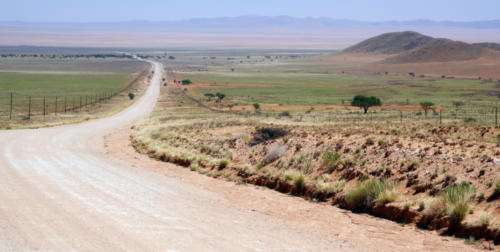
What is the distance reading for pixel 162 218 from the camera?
11875mm

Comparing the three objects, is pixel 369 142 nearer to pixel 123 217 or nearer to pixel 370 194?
pixel 370 194

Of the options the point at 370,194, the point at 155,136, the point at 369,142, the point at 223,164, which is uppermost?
the point at 369,142

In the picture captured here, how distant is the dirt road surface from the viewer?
10.1 m

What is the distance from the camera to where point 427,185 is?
43.2ft

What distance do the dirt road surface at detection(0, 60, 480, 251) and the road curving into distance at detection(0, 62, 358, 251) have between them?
0.7 inches

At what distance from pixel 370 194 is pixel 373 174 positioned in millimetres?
1538

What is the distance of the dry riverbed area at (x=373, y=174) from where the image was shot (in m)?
11.5

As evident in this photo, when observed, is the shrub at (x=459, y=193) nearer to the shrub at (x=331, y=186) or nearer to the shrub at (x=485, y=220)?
the shrub at (x=485, y=220)

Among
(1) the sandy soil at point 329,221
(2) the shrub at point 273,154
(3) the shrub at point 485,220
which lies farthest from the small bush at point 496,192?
(2) the shrub at point 273,154

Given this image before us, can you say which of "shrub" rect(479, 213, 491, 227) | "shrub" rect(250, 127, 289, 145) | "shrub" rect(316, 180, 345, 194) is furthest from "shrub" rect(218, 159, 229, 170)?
"shrub" rect(479, 213, 491, 227)

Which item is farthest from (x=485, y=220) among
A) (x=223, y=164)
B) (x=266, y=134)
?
(x=266, y=134)

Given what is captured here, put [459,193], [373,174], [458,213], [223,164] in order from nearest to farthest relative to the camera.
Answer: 1. [458,213]
2. [459,193]
3. [373,174]
4. [223,164]

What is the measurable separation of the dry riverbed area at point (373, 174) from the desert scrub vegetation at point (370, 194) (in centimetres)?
2

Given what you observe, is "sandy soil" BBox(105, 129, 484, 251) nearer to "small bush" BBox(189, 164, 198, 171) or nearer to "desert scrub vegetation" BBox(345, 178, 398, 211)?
"desert scrub vegetation" BBox(345, 178, 398, 211)
